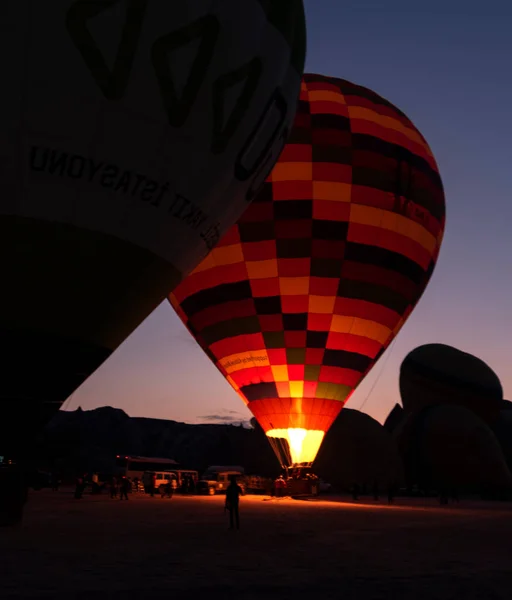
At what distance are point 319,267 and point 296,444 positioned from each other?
653cm

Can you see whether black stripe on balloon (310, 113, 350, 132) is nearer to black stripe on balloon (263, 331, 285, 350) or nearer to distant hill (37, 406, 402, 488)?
black stripe on balloon (263, 331, 285, 350)

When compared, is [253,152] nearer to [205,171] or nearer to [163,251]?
[205,171]

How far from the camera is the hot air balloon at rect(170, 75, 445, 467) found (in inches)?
967

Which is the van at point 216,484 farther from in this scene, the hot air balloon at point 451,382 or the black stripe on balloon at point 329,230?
the black stripe on balloon at point 329,230

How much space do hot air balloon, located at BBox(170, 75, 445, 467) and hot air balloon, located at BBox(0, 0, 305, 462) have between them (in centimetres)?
1114

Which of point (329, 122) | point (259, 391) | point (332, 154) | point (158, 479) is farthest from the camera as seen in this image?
point (158, 479)

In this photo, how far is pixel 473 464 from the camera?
4031 centimetres

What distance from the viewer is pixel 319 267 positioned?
81.0 ft

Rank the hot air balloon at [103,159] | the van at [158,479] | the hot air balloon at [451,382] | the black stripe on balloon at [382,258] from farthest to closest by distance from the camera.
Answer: the hot air balloon at [451,382], the van at [158,479], the black stripe on balloon at [382,258], the hot air balloon at [103,159]

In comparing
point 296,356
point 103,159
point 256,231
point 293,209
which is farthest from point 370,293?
point 103,159

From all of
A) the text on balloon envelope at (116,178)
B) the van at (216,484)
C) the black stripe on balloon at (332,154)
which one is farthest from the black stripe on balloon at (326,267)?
the van at (216,484)

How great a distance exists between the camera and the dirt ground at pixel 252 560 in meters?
8.20

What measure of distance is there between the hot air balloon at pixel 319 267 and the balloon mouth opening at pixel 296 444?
5 centimetres

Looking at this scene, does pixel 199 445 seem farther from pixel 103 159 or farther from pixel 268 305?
pixel 103 159
